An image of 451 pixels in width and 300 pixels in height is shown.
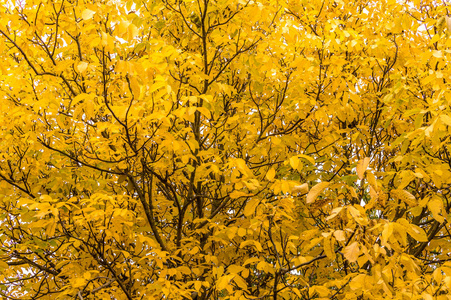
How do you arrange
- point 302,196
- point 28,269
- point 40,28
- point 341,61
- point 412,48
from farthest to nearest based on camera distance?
point 28,269, point 412,48, point 302,196, point 341,61, point 40,28

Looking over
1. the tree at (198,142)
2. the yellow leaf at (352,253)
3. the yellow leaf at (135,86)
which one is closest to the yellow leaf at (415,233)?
the tree at (198,142)

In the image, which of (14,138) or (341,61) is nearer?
(341,61)

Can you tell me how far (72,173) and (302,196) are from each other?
2.45 meters

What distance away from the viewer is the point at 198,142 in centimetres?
424

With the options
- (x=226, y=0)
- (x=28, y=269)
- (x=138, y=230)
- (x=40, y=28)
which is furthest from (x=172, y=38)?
(x=28, y=269)

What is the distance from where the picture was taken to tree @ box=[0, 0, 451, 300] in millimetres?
2674

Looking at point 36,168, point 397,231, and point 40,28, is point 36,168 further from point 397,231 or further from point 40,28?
point 397,231

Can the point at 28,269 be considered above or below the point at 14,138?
below

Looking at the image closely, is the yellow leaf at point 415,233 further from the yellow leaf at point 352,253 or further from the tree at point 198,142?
the yellow leaf at point 352,253

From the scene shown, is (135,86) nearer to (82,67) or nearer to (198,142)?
(82,67)

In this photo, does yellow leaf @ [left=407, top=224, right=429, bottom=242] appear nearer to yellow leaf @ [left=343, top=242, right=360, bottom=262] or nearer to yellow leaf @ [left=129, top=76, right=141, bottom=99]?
yellow leaf @ [left=343, top=242, right=360, bottom=262]

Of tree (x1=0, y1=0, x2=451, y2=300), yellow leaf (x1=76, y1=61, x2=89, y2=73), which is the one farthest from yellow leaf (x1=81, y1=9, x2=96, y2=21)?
yellow leaf (x1=76, y1=61, x2=89, y2=73)

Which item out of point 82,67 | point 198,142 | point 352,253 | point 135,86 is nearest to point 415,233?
point 352,253

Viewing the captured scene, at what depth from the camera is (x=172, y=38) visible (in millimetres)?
4340
